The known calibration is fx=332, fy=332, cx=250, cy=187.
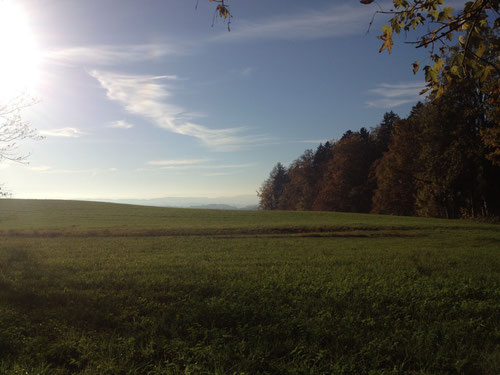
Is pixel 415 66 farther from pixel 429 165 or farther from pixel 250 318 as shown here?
pixel 429 165

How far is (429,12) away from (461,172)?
1570 inches

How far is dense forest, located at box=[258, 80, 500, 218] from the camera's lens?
3794 cm

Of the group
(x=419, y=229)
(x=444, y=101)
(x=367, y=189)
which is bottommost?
(x=419, y=229)

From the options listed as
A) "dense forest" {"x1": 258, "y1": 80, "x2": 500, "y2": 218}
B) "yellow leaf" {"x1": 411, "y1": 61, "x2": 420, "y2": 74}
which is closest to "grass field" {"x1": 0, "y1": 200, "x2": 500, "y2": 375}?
"yellow leaf" {"x1": 411, "y1": 61, "x2": 420, "y2": 74}

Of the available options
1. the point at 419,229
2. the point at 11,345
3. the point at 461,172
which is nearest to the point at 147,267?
the point at 11,345

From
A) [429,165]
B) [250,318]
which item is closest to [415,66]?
[250,318]

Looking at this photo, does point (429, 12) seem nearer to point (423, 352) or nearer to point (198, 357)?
point (423, 352)

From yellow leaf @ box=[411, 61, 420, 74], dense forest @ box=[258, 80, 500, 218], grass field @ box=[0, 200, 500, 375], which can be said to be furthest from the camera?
dense forest @ box=[258, 80, 500, 218]

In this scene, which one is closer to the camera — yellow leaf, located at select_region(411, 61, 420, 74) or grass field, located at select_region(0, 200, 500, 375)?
grass field, located at select_region(0, 200, 500, 375)

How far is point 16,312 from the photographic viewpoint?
6457mm

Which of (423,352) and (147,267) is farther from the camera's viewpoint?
(147,267)

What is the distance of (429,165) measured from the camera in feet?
136

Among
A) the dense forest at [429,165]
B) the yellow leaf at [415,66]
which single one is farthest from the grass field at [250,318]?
the dense forest at [429,165]

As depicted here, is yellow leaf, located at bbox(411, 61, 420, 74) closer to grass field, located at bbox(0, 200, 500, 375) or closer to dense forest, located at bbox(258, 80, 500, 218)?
grass field, located at bbox(0, 200, 500, 375)
